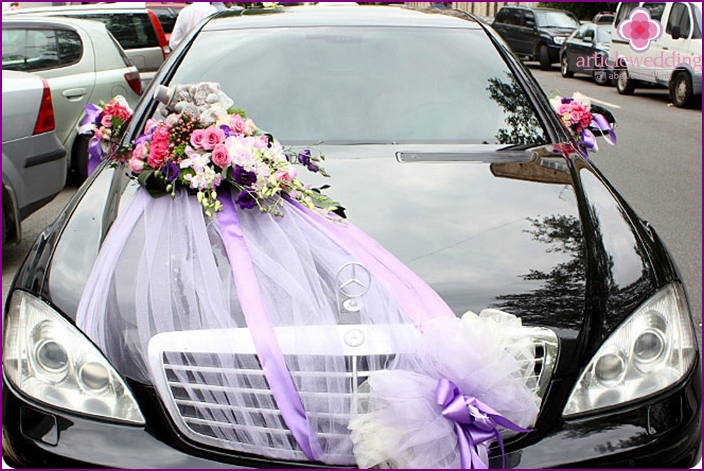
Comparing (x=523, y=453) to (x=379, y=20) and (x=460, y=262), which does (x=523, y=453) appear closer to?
(x=460, y=262)

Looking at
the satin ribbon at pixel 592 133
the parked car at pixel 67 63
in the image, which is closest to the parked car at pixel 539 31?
the parked car at pixel 67 63

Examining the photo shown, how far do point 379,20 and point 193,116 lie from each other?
4.76 ft

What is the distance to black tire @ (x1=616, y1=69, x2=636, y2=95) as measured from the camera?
1814 centimetres

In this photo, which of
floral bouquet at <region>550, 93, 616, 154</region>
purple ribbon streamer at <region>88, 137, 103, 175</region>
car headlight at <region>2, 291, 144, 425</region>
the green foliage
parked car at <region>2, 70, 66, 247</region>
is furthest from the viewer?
the green foliage

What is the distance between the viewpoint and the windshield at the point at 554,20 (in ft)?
86.6

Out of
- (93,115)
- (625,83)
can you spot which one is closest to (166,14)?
(625,83)

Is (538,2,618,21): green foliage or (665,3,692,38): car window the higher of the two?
(665,3,692,38): car window

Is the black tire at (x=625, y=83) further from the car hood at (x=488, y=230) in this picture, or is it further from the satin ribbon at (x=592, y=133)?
the car hood at (x=488, y=230)

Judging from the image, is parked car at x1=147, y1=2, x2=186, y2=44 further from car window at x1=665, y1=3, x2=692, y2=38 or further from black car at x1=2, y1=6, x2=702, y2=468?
black car at x1=2, y1=6, x2=702, y2=468

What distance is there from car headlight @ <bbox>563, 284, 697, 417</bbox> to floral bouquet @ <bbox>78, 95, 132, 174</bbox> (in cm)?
260

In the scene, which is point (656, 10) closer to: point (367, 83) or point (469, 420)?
point (367, 83)

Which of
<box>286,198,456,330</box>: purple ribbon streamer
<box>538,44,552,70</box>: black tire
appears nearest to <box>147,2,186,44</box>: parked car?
<box>286,198,456,330</box>: purple ribbon streamer

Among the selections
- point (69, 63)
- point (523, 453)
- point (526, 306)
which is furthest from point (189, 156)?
point (69, 63)

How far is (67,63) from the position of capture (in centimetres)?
799
